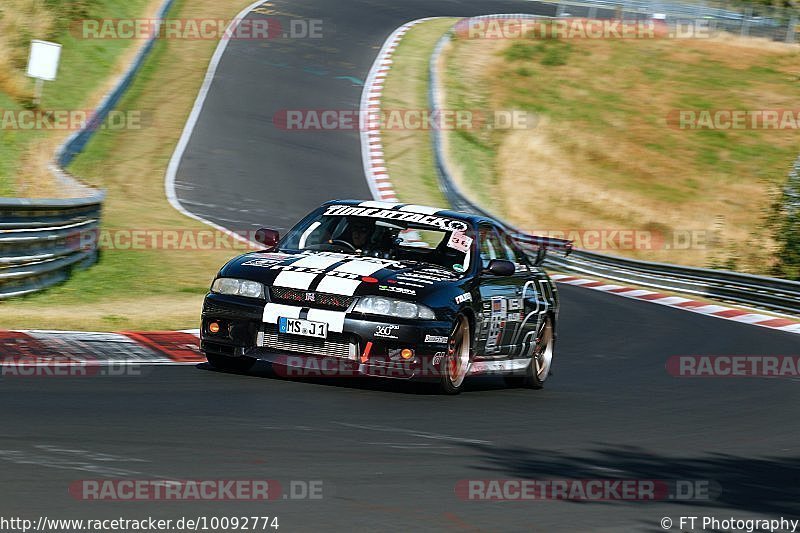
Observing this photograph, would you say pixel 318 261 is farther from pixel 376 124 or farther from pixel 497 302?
pixel 376 124

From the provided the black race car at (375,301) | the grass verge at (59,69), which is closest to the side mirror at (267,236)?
the black race car at (375,301)

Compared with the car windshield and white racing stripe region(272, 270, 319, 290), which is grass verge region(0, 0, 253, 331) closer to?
the car windshield

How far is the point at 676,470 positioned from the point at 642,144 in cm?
3139

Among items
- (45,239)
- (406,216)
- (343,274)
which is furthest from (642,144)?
(343,274)

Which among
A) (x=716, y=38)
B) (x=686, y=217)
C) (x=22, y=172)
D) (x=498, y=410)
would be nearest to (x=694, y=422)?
(x=498, y=410)

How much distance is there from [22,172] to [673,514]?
55.3ft

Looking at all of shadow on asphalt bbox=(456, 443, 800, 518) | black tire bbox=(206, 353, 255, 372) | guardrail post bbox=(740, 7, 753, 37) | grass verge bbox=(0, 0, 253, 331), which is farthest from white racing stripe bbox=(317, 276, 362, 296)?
guardrail post bbox=(740, 7, 753, 37)

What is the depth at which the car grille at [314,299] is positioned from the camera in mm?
9453

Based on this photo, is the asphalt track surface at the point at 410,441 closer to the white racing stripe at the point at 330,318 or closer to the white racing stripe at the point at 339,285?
the white racing stripe at the point at 330,318

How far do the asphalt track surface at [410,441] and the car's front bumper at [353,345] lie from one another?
21cm

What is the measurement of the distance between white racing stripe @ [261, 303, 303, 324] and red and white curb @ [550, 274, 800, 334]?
1208 centimetres

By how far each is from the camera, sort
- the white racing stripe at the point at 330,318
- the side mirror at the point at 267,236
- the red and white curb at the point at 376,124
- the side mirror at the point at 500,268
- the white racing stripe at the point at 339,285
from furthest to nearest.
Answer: the red and white curb at the point at 376,124 → the side mirror at the point at 267,236 → the side mirror at the point at 500,268 → the white racing stripe at the point at 339,285 → the white racing stripe at the point at 330,318

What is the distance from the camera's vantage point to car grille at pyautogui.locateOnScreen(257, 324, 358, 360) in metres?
9.41

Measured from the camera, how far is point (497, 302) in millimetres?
10586
